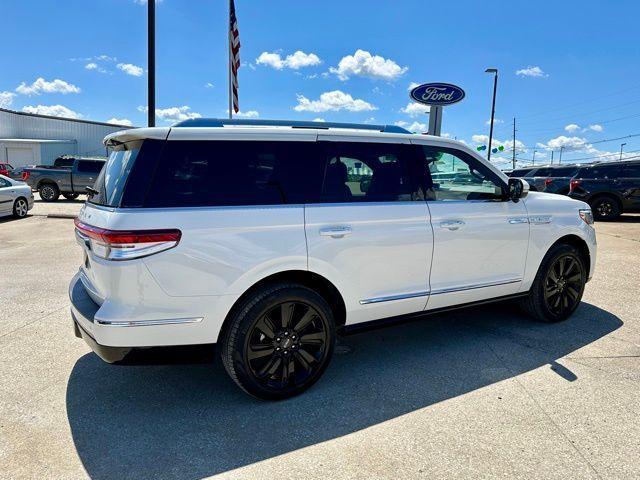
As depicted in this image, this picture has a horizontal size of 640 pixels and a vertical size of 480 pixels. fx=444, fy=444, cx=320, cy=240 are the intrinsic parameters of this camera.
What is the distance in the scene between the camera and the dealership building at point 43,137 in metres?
44.3

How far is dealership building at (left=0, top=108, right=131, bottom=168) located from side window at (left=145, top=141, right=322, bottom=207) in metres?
49.8

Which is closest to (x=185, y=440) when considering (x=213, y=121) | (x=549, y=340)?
(x=213, y=121)

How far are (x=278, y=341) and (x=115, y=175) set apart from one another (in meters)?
1.55

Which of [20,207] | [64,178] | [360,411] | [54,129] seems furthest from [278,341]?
[54,129]

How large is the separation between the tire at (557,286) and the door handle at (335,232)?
2.37m

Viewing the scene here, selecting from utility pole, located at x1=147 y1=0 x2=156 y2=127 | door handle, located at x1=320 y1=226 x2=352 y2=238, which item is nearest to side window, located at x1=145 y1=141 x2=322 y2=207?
door handle, located at x1=320 y1=226 x2=352 y2=238

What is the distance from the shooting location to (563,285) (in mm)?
4621

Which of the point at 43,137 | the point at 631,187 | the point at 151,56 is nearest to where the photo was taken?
the point at 151,56

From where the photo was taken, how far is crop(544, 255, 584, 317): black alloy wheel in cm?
452

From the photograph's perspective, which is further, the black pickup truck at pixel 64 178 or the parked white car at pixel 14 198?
the black pickup truck at pixel 64 178

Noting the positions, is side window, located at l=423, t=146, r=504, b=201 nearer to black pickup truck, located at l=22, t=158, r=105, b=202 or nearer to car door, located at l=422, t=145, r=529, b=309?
car door, located at l=422, t=145, r=529, b=309

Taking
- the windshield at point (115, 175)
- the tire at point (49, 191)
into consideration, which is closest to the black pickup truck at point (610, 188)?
the windshield at point (115, 175)

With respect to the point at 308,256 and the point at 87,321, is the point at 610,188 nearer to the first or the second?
the point at 308,256

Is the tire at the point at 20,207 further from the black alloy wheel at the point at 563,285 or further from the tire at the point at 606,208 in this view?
the tire at the point at 606,208
